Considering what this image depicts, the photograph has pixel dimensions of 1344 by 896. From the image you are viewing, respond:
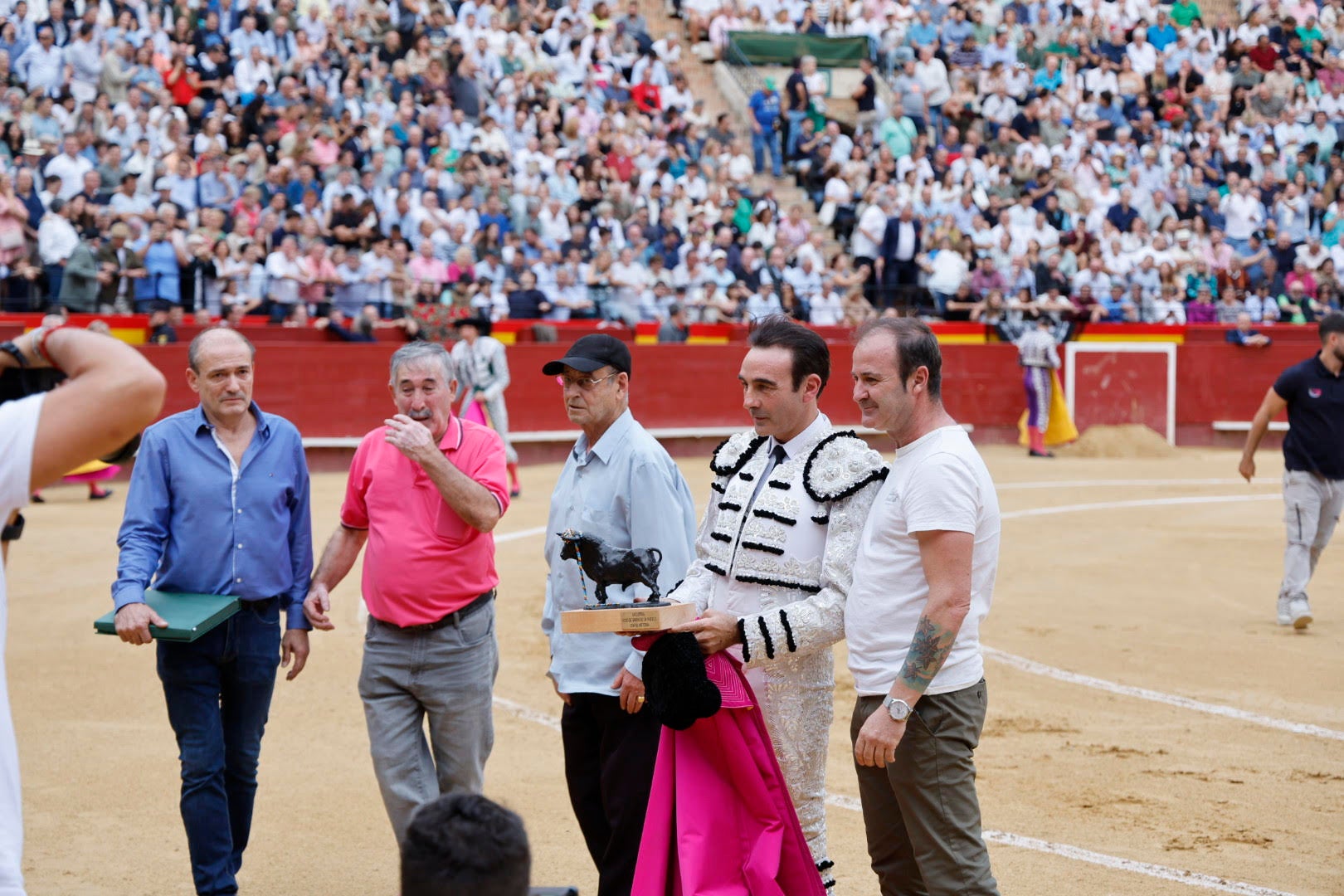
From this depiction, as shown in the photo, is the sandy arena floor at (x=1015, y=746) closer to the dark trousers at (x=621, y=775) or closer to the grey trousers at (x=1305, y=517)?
the grey trousers at (x=1305, y=517)

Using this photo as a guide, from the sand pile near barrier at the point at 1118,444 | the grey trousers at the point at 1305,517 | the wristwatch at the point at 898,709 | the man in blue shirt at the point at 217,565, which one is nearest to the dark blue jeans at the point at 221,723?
the man in blue shirt at the point at 217,565

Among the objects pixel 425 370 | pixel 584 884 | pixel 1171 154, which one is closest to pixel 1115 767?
pixel 584 884

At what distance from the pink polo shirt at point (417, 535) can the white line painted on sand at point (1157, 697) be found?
12.2 ft

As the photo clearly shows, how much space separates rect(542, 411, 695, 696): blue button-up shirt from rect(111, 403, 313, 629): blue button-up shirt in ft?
2.76

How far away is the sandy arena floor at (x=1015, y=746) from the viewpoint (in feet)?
15.7

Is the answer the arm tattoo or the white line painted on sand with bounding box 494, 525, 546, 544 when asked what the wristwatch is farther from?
the white line painted on sand with bounding box 494, 525, 546, 544

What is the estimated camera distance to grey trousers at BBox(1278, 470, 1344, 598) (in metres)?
8.27

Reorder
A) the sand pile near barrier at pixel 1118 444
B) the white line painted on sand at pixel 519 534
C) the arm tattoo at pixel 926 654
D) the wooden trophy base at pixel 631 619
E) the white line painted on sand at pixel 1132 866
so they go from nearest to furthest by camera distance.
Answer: the arm tattoo at pixel 926 654 → the wooden trophy base at pixel 631 619 → the white line painted on sand at pixel 1132 866 → the white line painted on sand at pixel 519 534 → the sand pile near barrier at pixel 1118 444

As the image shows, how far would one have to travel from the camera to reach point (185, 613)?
4074 millimetres

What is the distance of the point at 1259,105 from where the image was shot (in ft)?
79.9

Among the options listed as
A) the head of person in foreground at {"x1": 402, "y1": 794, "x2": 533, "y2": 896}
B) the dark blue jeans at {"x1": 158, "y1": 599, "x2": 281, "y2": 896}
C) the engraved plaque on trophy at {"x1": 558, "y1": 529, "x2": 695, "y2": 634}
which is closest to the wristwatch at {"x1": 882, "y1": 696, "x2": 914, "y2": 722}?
the engraved plaque on trophy at {"x1": 558, "y1": 529, "x2": 695, "y2": 634}

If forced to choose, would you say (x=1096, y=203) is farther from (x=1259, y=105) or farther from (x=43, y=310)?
(x=43, y=310)

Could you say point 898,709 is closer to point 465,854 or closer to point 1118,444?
point 465,854

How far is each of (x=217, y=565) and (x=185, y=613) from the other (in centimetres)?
23
